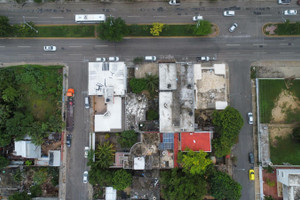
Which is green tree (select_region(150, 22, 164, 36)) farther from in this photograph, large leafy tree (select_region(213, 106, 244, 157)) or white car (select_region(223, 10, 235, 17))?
large leafy tree (select_region(213, 106, 244, 157))

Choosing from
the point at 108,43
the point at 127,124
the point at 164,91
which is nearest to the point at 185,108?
the point at 164,91

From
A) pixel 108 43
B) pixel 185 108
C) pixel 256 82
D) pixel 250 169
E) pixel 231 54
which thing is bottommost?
pixel 250 169

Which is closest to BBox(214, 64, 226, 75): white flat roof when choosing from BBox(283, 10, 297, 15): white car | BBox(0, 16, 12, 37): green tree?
BBox(283, 10, 297, 15): white car

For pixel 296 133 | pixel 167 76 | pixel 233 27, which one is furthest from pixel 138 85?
pixel 296 133

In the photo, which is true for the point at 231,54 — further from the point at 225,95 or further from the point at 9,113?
the point at 9,113

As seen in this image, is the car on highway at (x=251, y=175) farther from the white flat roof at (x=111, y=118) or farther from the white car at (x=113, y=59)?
the white car at (x=113, y=59)
